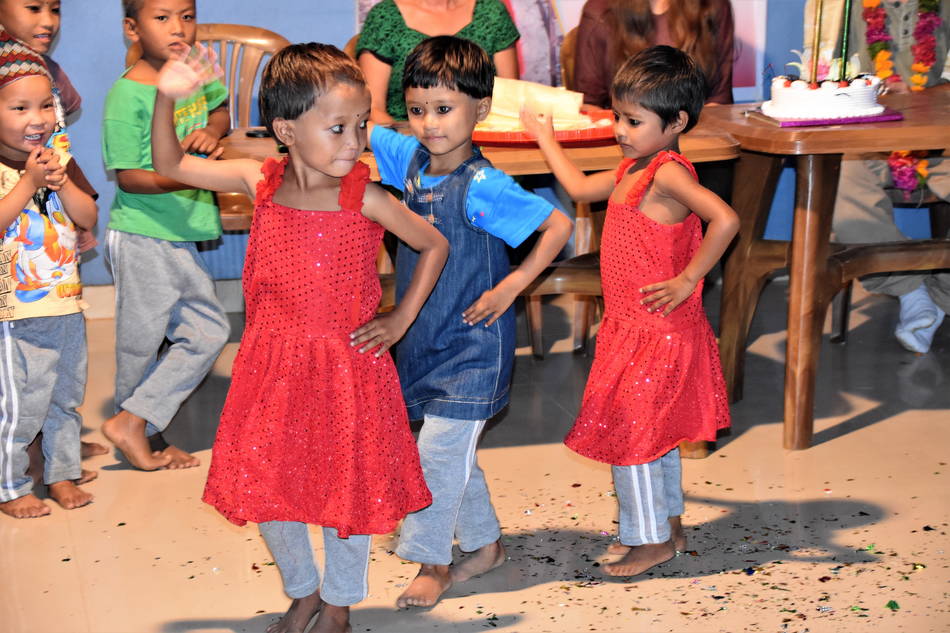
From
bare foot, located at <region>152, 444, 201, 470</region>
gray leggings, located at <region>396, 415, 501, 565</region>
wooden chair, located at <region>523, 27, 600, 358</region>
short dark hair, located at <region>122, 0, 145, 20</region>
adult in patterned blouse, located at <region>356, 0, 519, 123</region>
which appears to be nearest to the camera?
gray leggings, located at <region>396, 415, 501, 565</region>

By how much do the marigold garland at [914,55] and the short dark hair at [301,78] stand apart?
2605mm

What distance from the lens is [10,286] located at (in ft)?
9.25

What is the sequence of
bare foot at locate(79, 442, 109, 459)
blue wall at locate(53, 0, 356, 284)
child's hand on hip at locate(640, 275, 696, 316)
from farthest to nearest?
blue wall at locate(53, 0, 356, 284), bare foot at locate(79, 442, 109, 459), child's hand on hip at locate(640, 275, 696, 316)

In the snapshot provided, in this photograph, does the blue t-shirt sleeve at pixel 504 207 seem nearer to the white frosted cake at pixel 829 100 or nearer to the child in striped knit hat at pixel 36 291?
the child in striped knit hat at pixel 36 291

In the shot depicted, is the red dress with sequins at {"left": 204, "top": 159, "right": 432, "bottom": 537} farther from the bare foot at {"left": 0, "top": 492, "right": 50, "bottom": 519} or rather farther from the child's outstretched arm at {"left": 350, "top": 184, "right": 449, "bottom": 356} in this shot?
the bare foot at {"left": 0, "top": 492, "right": 50, "bottom": 519}

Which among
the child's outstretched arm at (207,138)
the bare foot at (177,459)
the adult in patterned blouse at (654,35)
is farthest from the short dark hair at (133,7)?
the adult in patterned blouse at (654,35)

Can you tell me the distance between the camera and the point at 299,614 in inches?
91.7

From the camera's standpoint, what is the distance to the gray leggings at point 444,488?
7.79ft

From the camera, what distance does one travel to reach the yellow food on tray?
3170 mm

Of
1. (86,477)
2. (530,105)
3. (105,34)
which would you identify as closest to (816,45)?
(530,105)

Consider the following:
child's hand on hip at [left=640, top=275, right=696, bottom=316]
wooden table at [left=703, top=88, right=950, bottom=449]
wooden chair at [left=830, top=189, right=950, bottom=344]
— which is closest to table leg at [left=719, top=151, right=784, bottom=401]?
wooden table at [left=703, top=88, right=950, bottom=449]

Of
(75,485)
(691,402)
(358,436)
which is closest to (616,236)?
(691,402)

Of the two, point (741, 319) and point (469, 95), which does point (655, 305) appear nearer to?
point (469, 95)

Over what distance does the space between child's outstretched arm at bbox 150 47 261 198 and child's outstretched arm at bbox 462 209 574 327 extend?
0.47 m
